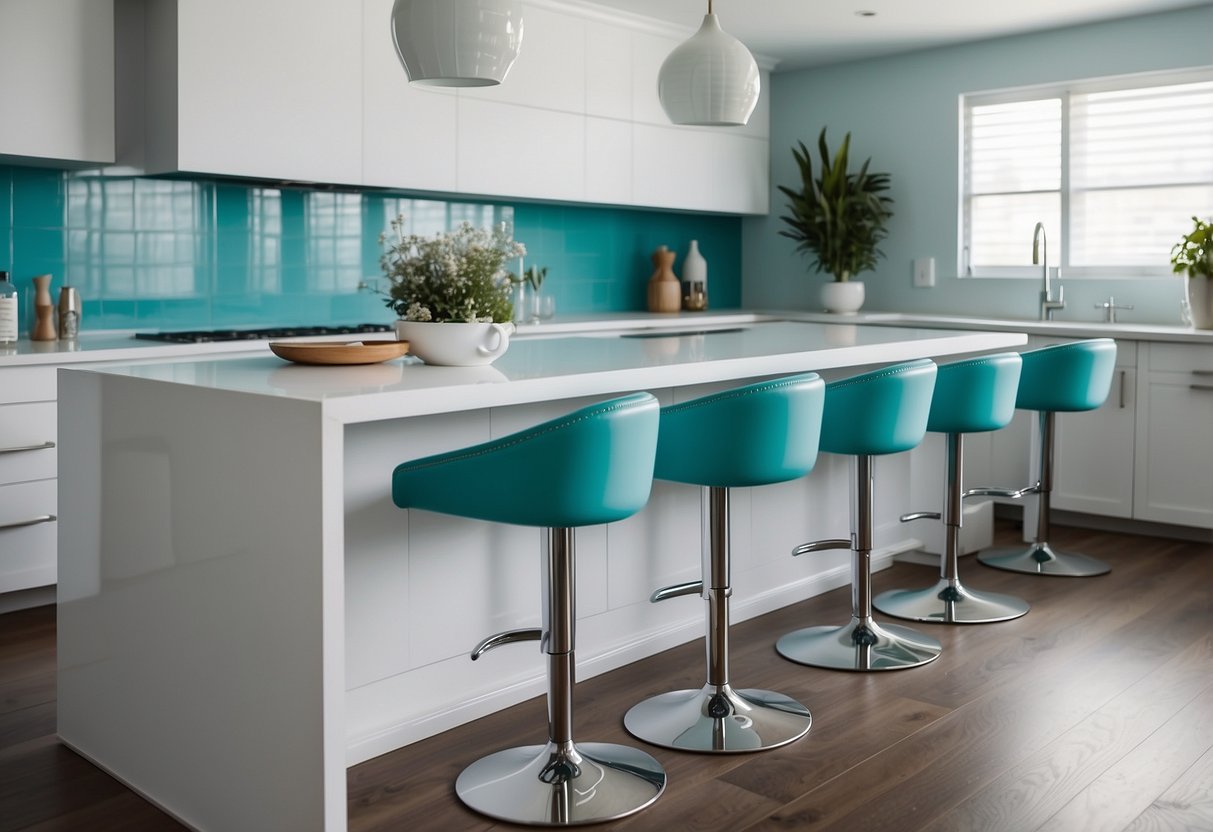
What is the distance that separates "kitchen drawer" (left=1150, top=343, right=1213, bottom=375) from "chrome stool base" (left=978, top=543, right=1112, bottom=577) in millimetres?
858

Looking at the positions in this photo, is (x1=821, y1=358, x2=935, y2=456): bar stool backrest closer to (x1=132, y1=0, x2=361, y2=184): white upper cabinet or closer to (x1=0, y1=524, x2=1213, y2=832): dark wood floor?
(x1=0, y1=524, x2=1213, y2=832): dark wood floor

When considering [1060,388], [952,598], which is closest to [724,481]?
[952,598]

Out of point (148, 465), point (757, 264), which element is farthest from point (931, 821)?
point (757, 264)

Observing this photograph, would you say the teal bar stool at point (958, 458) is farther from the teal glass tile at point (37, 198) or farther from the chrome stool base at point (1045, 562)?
the teal glass tile at point (37, 198)

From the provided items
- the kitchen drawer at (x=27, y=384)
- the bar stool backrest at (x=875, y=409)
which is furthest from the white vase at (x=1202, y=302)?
the kitchen drawer at (x=27, y=384)

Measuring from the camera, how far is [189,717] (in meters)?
2.29

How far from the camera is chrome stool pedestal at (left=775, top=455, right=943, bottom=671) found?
3150 mm

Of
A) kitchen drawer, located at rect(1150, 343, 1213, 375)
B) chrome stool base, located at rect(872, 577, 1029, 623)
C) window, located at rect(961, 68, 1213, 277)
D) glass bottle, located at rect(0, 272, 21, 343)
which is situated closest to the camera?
chrome stool base, located at rect(872, 577, 1029, 623)

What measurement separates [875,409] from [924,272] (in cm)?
326

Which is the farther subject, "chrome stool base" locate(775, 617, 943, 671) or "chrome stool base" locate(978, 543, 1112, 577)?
"chrome stool base" locate(978, 543, 1112, 577)

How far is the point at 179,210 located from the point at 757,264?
3403mm

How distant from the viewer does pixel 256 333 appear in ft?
13.8

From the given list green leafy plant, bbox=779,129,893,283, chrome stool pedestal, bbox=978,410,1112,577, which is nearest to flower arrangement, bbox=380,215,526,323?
chrome stool pedestal, bbox=978,410,1112,577

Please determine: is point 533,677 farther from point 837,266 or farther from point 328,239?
point 837,266
